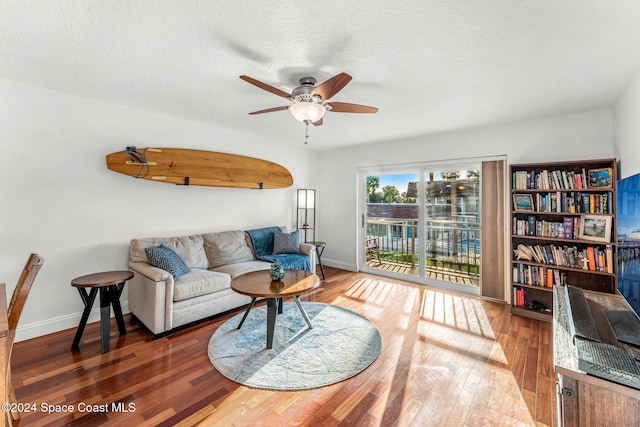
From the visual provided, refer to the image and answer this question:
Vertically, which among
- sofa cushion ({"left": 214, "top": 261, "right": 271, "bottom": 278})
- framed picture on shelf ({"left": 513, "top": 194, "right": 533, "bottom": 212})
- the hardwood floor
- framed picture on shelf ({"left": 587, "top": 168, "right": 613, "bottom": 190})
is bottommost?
the hardwood floor

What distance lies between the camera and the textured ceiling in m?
1.55

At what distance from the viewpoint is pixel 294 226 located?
17.5 feet

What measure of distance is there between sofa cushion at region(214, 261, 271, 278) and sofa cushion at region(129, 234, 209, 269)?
27 centimetres

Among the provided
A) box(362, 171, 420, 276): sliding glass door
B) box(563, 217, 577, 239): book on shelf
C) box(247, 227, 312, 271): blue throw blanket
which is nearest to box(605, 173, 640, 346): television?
box(563, 217, 577, 239): book on shelf

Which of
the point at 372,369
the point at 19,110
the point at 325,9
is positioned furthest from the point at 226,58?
the point at 372,369

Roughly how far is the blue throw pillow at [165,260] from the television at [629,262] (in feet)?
Answer: 11.5

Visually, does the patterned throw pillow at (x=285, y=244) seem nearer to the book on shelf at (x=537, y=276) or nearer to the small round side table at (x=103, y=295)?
the small round side table at (x=103, y=295)

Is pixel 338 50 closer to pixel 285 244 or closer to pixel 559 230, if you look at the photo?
pixel 285 244

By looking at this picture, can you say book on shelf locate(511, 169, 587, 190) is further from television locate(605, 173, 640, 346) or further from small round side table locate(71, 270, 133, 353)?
small round side table locate(71, 270, 133, 353)

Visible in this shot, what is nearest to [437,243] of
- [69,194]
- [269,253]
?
[269,253]

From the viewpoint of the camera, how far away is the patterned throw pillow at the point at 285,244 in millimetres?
4219

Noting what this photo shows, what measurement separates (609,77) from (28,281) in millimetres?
4421

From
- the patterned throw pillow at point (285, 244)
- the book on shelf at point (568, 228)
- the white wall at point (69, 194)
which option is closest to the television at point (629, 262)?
the book on shelf at point (568, 228)

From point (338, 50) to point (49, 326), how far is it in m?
3.76
